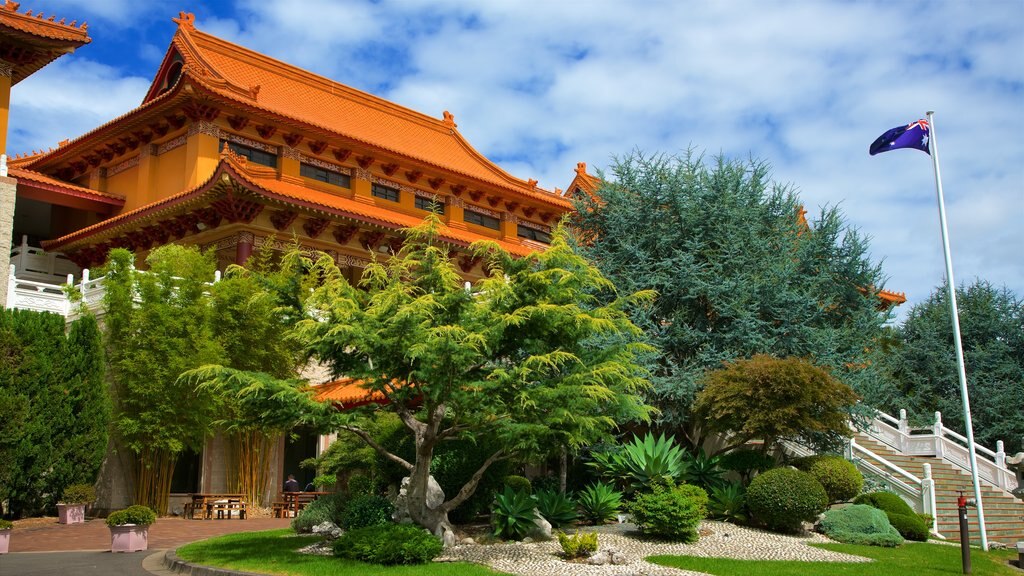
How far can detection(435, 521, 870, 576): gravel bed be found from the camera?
40.2 feet

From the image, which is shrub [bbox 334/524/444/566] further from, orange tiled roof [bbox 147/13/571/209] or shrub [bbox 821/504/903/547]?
orange tiled roof [bbox 147/13/571/209]

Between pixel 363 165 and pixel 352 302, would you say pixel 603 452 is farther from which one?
pixel 363 165

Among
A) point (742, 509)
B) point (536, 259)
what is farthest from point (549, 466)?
point (536, 259)

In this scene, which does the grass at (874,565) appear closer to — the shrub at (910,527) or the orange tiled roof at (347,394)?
the shrub at (910,527)

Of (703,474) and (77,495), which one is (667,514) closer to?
(703,474)

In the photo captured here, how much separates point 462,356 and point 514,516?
3378mm

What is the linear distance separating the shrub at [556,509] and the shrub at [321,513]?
3.55 meters

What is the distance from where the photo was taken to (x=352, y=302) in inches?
531

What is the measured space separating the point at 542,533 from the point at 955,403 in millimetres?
23970

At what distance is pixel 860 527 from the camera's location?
16328 millimetres

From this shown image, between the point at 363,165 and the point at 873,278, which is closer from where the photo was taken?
the point at 873,278

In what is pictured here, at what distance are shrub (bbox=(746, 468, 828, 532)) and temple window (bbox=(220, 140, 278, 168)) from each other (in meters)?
19.6

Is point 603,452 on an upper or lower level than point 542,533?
upper

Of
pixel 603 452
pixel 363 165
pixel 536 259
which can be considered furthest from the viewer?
pixel 363 165
